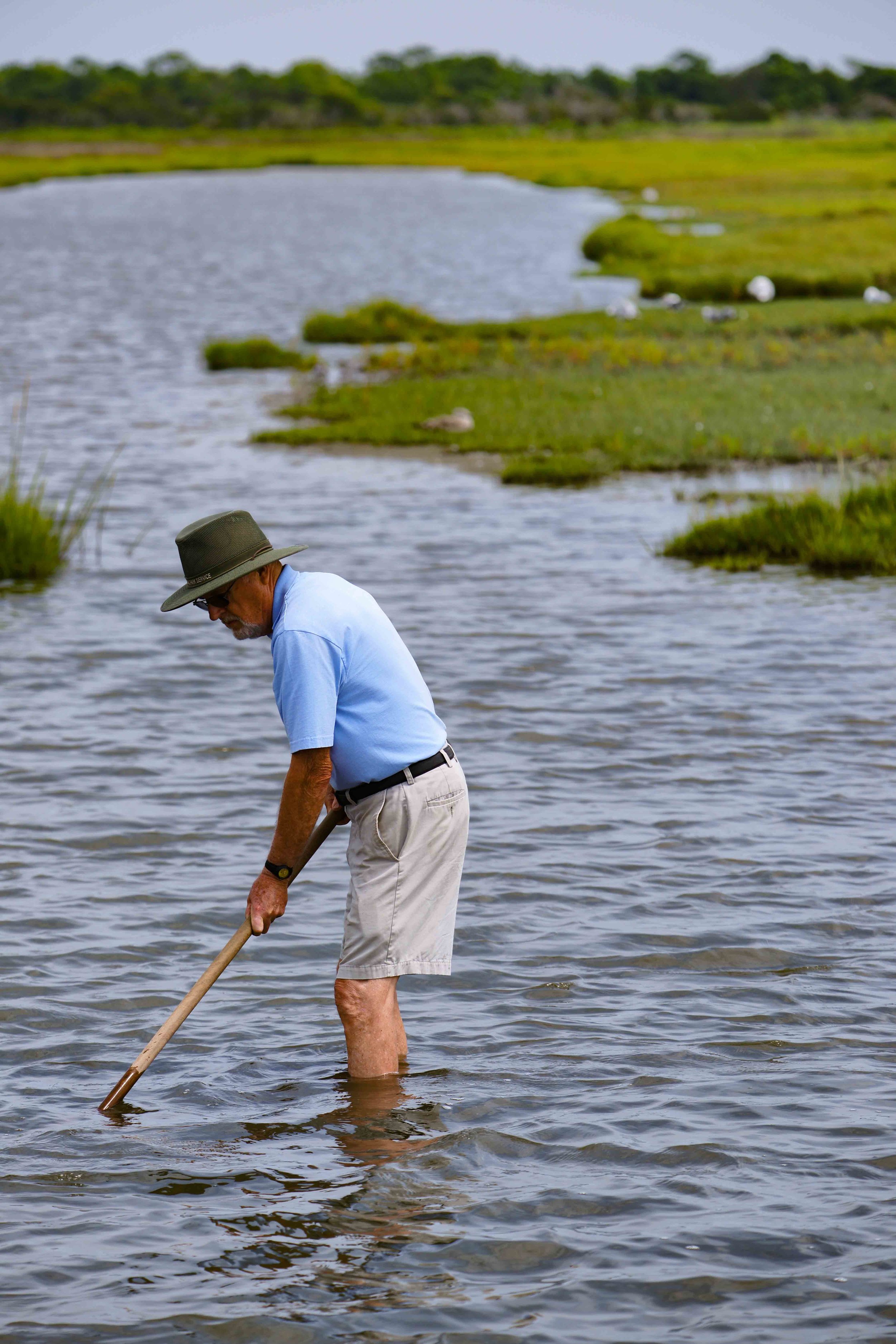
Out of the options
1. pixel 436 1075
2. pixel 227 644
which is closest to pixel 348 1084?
pixel 436 1075

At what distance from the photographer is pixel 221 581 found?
18.6 feet

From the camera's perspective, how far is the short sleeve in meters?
5.63

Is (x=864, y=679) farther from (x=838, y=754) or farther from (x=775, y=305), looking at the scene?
(x=775, y=305)

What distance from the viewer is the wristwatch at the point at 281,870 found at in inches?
232

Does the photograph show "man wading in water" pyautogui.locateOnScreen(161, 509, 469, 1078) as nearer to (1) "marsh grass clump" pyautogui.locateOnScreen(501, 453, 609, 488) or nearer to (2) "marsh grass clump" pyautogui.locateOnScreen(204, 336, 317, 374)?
(1) "marsh grass clump" pyautogui.locateOnScreen(501, 453, 609, 488)

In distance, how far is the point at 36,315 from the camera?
4231 cm

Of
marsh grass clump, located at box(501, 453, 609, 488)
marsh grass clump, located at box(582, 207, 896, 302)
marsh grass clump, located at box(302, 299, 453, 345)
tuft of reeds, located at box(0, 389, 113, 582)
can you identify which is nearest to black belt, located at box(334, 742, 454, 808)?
tuft of reeds, located at box(0, 389, 113, 582)

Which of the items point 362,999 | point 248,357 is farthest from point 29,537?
point 248,357

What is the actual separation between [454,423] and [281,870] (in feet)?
61.5

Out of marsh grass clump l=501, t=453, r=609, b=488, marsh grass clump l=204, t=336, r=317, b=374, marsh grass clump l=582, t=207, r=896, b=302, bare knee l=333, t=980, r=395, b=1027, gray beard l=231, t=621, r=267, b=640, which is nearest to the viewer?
gray beard l=231, t=621, r=267, b=640

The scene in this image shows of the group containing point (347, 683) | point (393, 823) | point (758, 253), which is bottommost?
point (393, 823)

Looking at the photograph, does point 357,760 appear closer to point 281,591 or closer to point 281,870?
point 281,870

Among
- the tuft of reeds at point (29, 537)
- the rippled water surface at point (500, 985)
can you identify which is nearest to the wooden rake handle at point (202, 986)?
the rippled water surface at point (500, 985)

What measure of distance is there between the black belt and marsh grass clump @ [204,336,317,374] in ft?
89.4
